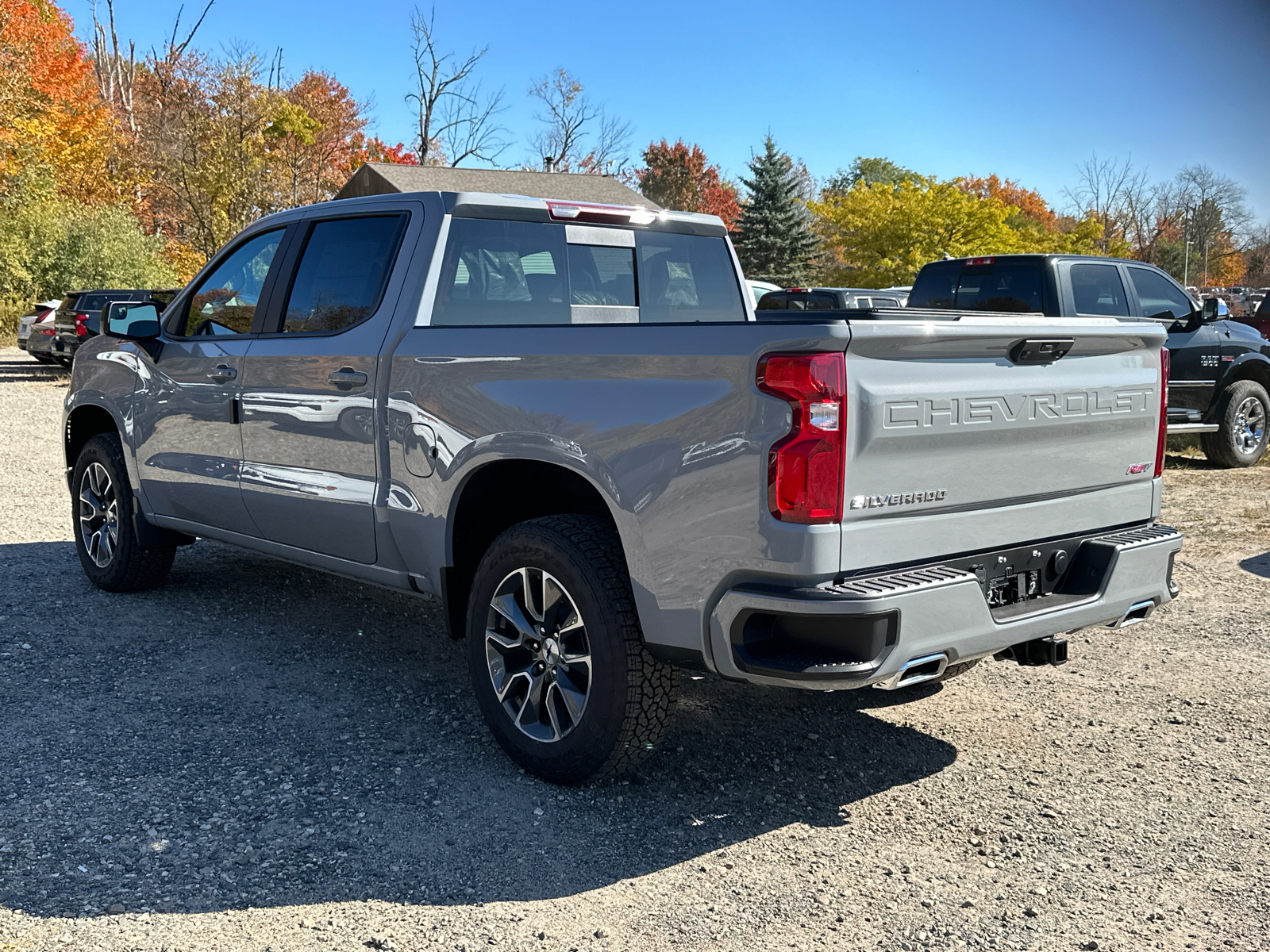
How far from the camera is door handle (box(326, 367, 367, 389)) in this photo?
4.38 meters

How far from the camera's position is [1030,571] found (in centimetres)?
358

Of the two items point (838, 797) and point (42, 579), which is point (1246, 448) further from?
point (42, 579)

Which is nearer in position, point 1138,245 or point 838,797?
point 838,797

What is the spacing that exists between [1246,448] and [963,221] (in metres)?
26.6

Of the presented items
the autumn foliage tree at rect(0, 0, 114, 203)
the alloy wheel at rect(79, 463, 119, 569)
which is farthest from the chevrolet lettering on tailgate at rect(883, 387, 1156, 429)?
the autumn foliage tree at rect(0, 0, 114, 203)

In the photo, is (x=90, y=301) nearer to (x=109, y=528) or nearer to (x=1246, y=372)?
(x=109, y=528)

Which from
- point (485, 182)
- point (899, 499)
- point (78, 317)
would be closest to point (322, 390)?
point (899, 499)

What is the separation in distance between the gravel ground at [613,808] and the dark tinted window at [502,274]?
160cm

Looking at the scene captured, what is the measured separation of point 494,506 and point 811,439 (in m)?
1.58

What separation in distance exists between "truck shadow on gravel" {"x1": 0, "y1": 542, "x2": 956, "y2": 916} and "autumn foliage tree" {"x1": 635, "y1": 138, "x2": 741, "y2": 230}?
221 feet

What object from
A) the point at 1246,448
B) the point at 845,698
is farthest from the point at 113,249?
the point at 845,698

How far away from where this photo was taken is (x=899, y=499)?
3188 mm

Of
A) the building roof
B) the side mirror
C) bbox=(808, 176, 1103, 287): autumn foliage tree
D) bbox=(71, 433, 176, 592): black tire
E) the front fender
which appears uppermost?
the building roof

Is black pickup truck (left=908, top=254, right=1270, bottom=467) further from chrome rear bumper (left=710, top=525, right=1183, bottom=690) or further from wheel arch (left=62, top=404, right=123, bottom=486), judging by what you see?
wheel arch (left=62, top=404, right=123, bottom=486)
